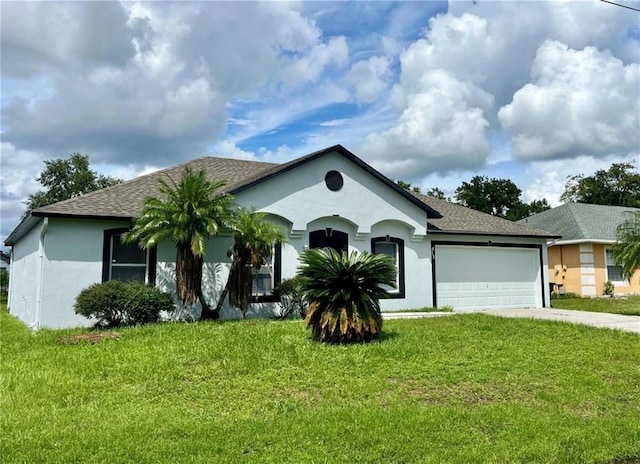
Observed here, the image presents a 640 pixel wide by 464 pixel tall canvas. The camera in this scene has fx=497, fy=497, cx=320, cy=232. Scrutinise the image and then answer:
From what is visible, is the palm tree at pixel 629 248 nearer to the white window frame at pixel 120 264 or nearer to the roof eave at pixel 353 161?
the roof eave at pixel 353 161

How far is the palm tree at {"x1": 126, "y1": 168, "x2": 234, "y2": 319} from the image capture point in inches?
494

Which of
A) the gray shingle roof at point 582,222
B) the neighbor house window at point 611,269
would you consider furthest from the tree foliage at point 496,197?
the neighbor house window at point 611,269

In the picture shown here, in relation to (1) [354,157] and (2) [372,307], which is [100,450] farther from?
(1) [354,157]

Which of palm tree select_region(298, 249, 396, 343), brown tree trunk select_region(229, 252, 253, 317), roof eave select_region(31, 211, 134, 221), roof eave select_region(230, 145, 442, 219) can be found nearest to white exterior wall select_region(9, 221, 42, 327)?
roof eave select_region(31, 211, 134, 221)

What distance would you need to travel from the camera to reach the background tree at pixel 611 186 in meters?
48.4

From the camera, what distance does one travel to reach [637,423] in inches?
229

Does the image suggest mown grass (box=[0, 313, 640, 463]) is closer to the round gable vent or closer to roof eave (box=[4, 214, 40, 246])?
roof eave (box=[4, 214, 40, 246])

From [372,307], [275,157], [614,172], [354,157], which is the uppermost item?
[614,172]

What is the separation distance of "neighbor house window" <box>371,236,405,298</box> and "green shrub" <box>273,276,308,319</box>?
11.2 ft

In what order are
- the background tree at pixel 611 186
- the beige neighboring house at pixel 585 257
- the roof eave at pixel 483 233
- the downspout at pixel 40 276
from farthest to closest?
the background tree at pixel 611 186 → the beige neighboring house at pixel 585 257 → the roof eave at pixel 483 233 → the downspout at pixel 40 276

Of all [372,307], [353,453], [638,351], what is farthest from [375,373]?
[638,351]

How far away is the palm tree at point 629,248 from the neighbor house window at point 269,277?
436 inches

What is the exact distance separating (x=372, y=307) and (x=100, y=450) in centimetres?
588

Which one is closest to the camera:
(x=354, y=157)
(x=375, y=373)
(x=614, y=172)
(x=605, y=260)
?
(x=375, y=373)
